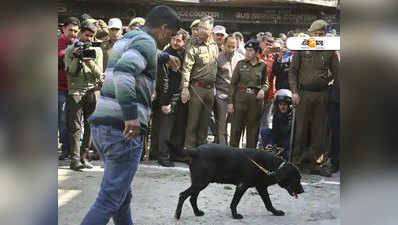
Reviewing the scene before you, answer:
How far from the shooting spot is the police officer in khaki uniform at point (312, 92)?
19.4 feet

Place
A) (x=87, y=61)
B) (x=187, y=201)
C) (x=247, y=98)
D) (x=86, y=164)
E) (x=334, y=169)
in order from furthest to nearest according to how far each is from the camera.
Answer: (x=247, y=98)
(x=334, y=169)
(x=86, y=164)
(x=87, y=61)
(x=187, y=201)

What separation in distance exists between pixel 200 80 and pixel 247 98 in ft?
1.83

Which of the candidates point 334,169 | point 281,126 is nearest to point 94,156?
point 281,126

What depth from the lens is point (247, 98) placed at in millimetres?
6375

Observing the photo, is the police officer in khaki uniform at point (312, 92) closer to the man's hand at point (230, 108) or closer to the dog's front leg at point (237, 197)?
the man's hand at point (230, 108)

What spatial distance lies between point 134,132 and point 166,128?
132 inches

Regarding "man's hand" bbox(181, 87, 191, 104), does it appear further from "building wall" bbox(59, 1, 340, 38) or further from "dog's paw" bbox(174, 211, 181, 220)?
"building wall" bbox(59, 1, 340, 38)

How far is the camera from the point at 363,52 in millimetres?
1857

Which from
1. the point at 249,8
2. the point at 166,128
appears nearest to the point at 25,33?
the point at 166,128

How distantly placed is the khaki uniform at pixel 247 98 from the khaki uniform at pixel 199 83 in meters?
0.27

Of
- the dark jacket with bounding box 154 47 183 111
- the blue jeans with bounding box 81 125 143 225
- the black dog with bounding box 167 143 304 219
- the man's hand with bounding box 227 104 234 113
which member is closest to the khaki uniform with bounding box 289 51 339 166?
the man's hand with bounding box 227 104 234 113

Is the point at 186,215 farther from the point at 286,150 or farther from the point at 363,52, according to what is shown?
the point at 363,52

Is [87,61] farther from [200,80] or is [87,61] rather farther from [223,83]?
[223,83]

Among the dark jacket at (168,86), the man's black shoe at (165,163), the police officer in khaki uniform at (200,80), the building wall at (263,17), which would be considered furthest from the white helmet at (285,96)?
the building wall at (263,17)
